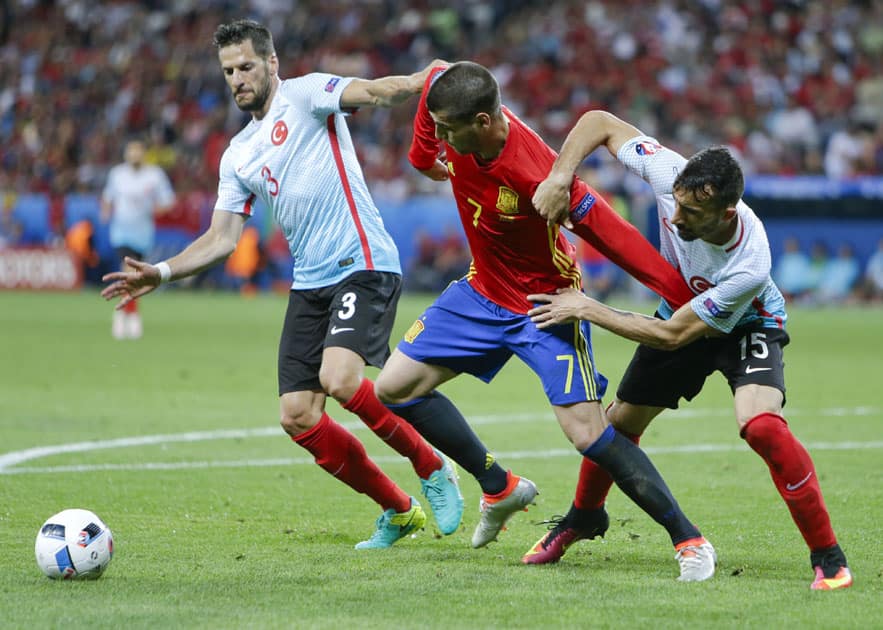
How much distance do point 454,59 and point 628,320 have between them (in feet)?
77.9

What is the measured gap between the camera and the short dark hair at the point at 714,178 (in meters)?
4.91

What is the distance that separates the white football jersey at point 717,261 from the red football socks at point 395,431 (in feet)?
4.54

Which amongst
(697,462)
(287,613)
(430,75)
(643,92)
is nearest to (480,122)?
(430,75)

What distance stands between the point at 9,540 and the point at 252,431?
3.71 metres

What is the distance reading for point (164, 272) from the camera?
606 cm

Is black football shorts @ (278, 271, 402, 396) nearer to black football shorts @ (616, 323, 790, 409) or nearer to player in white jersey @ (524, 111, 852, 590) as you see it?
player in white jersey @ (524, 111, 852, 590)

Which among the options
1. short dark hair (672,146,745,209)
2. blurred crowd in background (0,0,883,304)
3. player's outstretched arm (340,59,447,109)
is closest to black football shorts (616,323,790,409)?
short dark hair (672,146,745,209)

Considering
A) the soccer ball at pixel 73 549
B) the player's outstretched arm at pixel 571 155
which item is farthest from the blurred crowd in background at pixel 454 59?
the soccer ball at pixel 73 549

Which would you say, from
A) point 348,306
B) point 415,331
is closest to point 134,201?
point 348,306

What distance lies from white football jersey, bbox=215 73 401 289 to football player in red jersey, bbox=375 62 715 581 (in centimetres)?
53

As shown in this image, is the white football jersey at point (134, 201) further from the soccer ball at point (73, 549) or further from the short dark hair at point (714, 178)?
the short dark hair at point (714, 178)

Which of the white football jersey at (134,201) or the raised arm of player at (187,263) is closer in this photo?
the raised arm of player at (187,263)

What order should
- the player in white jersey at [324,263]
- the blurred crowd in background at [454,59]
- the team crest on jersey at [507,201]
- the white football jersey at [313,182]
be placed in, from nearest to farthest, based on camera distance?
the team crest on jersey at [507,201] < the player in white jersey at [324,263] < the white football jersey at [313,182] < the blurred crowd in background at [454,59]

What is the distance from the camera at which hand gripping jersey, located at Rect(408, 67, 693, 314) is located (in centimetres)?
532
